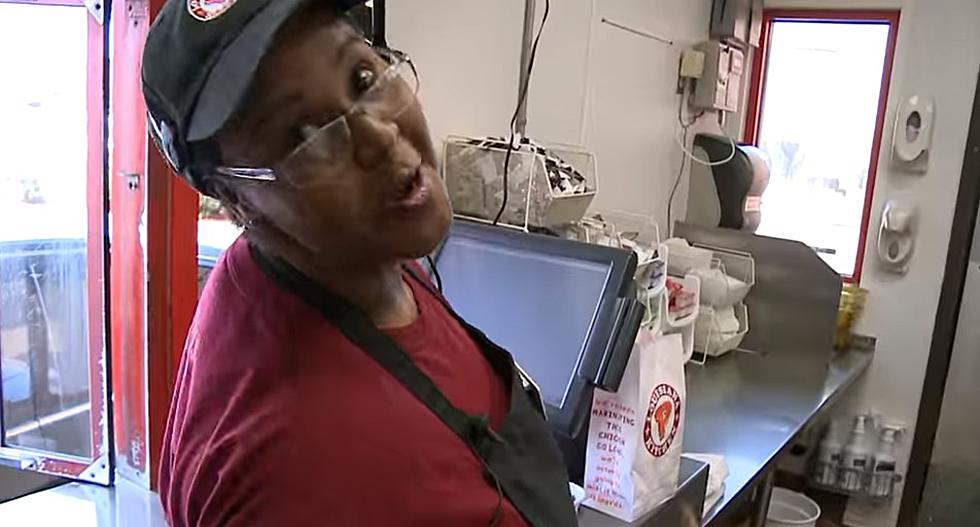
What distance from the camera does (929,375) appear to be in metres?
2.96

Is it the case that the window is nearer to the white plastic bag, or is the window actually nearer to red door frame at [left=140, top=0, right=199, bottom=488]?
the white plastic bag

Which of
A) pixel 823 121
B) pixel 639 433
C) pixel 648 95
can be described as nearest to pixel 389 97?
pixel 639 433

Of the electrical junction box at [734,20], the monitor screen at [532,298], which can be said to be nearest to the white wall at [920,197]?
the electrical junction box at [734,20]

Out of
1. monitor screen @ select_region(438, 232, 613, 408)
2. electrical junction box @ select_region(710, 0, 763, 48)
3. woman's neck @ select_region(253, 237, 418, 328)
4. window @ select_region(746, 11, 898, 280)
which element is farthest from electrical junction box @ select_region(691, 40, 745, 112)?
woman's neck @ select_region(253, 237, 418, 328)

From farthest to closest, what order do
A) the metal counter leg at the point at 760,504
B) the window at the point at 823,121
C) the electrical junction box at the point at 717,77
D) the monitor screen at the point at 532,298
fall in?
the window at the point at 823,121, the electrical junction box at the point at 717,77, the metal counter leg at the point at 760,504, the monitor screen at the point at 532,298

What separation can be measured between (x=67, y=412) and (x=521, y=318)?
737mm

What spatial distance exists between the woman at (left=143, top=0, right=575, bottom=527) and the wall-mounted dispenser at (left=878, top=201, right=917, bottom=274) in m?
2.70

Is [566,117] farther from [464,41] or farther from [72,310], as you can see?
[72,310]

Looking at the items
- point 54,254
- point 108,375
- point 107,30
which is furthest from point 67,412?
point 107,30

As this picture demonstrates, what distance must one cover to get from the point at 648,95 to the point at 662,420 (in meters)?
1.65

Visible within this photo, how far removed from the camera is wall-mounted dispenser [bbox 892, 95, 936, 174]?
2957 millimetres

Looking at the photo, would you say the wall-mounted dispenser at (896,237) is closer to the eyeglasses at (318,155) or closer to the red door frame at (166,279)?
the red door frame at (166,279)

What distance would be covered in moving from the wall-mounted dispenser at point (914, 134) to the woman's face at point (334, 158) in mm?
2753

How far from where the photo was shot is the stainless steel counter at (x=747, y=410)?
5.78 feet
